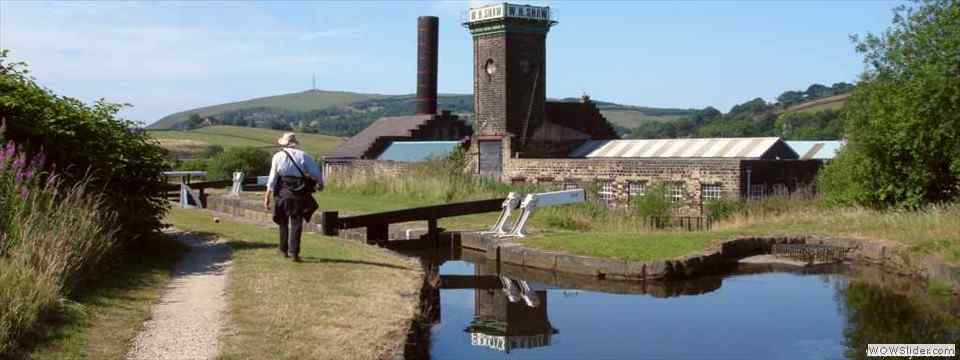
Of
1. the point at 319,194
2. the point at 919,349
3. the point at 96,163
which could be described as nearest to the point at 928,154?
the point at 919,349

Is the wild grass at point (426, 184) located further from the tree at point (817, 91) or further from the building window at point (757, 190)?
the tree at point (817, 91)

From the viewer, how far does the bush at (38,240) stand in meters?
7.05

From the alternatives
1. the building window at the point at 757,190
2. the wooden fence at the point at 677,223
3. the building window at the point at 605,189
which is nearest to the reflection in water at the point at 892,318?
the wooden fence at the point at 677,223

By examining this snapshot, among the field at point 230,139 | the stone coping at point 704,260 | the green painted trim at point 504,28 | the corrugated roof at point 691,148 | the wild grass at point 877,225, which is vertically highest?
the green painted trim at point 504,28

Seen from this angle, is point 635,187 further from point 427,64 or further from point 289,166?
point 427,64

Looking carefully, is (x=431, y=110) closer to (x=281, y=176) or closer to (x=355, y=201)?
(x=355, y=201)

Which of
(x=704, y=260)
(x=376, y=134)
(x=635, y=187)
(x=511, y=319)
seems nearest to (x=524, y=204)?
(x=704, y=260)

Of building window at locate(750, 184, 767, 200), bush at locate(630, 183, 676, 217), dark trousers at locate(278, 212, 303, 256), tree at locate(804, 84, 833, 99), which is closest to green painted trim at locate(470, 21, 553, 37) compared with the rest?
building window at locate(750, 184, 767, 200)

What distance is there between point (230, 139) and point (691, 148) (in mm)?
68608

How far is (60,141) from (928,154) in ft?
52.1

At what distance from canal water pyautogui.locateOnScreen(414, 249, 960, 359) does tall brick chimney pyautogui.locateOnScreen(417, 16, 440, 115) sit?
38.1 m

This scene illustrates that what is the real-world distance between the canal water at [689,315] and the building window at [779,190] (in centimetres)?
1229

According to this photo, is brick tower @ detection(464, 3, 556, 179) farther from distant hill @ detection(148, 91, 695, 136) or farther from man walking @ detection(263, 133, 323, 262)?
distant hill @ detection(148, 91, 695, 136)

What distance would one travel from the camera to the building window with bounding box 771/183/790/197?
27031 millimetres
